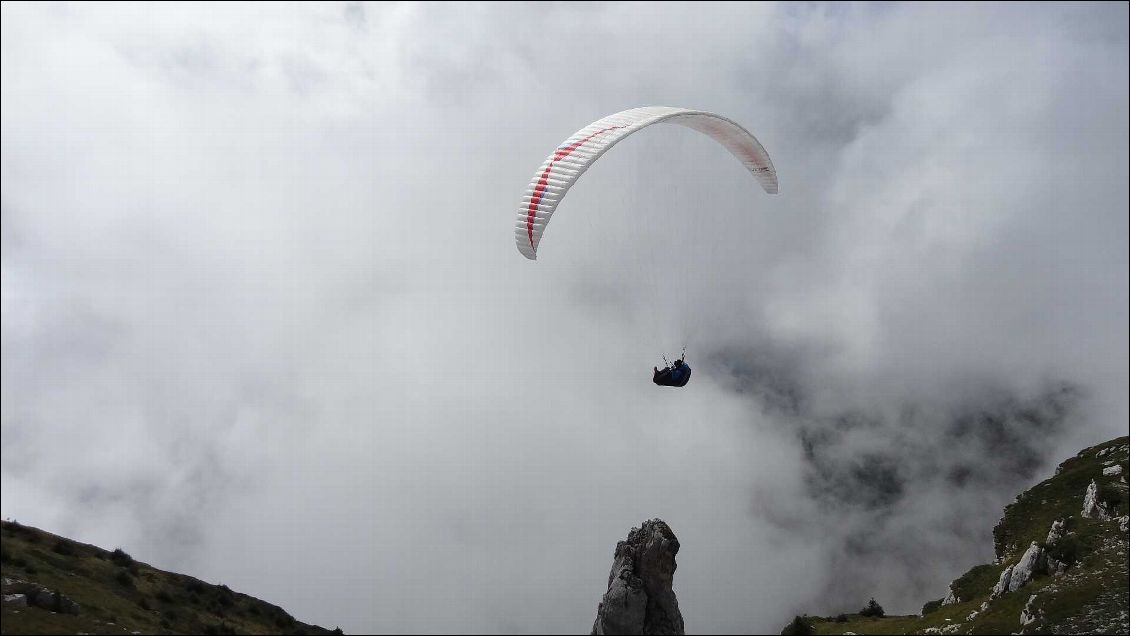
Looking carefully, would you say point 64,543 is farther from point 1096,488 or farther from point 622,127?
point 1096,488

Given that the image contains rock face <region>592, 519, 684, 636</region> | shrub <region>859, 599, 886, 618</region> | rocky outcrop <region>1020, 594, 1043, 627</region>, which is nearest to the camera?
rock face <region>592, 519, 684, 636</region>

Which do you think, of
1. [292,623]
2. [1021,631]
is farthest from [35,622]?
[1021,631]

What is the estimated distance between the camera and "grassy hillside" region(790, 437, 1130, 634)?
193 ft

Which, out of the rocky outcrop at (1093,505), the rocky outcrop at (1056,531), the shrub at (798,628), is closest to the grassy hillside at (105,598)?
the shrub at (798,628)

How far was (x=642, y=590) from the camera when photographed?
5522cm

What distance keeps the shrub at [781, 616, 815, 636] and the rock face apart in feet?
90.4

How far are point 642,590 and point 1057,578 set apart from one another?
2884 cm

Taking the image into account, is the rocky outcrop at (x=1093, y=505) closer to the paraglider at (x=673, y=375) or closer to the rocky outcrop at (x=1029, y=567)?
the rocky outcrop at (x=1029, y=567)

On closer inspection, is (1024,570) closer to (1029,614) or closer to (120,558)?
(1029,614)

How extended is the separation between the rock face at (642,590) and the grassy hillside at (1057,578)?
76.5 ft

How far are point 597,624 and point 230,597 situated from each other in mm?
22947

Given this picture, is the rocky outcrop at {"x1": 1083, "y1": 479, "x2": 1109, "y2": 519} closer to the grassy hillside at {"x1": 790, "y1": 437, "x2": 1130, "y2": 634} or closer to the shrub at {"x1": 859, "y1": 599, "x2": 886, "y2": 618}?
the grassy hillside at {"x1": 790, "y1": 437, "x2": 1130, "y2": 634}


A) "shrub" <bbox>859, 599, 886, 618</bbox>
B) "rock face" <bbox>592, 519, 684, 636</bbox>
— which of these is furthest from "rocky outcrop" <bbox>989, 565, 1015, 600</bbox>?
"rock face" <bbox>592, 519, 684, 636</bbox>

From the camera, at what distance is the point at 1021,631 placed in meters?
60.7
